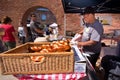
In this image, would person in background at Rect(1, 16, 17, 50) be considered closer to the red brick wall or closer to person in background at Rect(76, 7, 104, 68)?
person in background at Rect(76, 7, 104, 68)

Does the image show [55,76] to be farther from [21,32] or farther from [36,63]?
[21,32]

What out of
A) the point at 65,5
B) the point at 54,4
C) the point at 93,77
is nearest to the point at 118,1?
the point at 65,5

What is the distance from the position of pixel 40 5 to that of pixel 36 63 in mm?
11644

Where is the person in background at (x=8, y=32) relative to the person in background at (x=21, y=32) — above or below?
above

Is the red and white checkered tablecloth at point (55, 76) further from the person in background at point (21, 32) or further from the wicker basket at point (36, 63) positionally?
the person in background at point (21, 32)

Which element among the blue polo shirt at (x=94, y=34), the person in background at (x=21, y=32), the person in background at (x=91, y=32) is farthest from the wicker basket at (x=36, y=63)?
the person in background at (x=21, y=32)

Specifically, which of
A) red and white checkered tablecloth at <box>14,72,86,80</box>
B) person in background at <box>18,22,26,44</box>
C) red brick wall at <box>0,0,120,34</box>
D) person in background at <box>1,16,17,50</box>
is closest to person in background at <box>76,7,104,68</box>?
red and white checkered tablecloth at <box>14,72,86,80</box>

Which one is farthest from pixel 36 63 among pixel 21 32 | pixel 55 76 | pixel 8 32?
pixel 21 32

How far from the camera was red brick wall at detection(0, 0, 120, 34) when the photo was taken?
13427 mm

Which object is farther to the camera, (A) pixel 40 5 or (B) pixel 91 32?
(A) pixel 40 5

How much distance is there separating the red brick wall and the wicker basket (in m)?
10.0

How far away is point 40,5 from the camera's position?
14.3 meters

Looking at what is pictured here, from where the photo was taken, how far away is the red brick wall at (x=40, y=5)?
13.4 metres

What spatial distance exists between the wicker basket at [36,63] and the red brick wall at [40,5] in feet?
32.9
